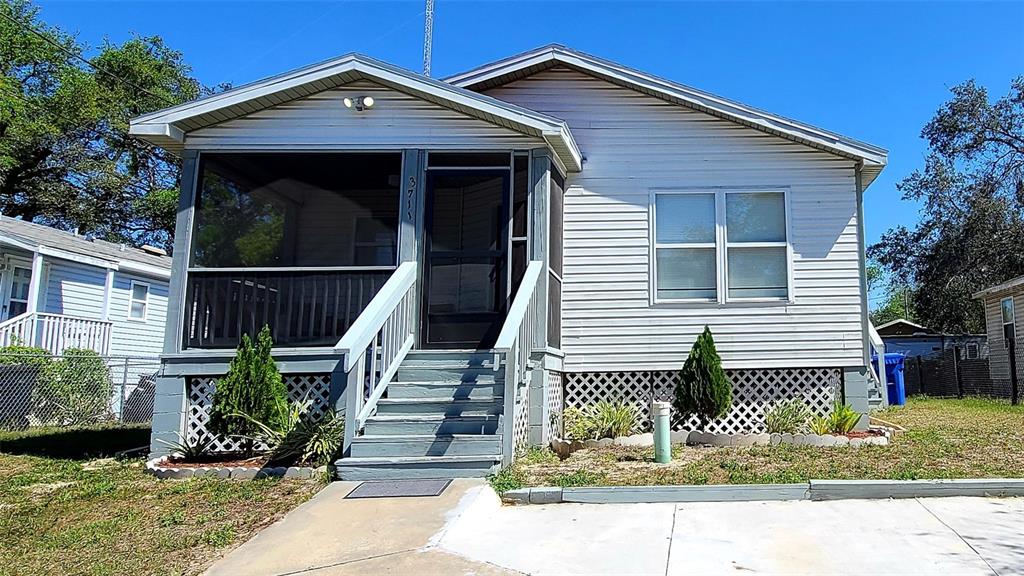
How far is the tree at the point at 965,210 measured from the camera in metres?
24.9

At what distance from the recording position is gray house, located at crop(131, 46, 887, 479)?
7.35 metres

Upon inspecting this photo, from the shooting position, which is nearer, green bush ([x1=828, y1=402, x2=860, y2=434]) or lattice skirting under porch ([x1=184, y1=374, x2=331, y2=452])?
lattice skirting under porch ([x1=184, y1=374, x2=331, y2=452])

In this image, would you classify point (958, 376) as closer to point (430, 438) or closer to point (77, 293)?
point (430, 438)

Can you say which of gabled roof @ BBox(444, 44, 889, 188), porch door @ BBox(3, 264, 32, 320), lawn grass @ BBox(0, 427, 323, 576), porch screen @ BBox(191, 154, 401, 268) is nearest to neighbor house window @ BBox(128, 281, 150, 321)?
porch door @ BBox(3, 264, 32, 320)

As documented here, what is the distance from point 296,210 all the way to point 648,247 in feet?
16.0

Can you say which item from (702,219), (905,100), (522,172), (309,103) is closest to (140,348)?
(309,103)

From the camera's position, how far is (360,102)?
25.8 feet

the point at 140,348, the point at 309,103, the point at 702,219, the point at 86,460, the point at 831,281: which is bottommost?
the point at 86,460

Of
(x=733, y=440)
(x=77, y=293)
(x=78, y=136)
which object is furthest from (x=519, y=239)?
(x=78, y=136)

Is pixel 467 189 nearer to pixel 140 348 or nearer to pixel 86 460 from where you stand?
pixel 86 460

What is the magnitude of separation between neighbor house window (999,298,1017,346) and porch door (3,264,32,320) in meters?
23.8

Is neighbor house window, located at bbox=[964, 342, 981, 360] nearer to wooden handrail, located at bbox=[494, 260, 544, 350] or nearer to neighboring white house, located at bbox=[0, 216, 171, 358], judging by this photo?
wooden handrail, located at bbox=[494, 260, 544, 350]

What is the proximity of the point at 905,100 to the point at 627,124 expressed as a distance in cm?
1109

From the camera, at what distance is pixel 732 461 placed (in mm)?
6535
